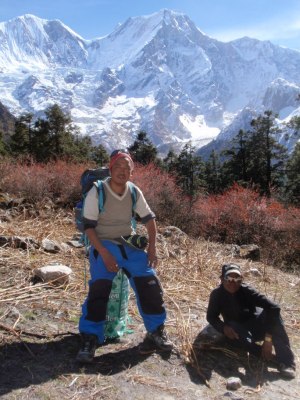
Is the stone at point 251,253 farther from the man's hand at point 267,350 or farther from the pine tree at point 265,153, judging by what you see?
the pine tree at point 265,153

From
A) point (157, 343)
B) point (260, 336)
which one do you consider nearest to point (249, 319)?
point (260, 336)

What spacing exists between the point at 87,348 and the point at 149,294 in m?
0.62

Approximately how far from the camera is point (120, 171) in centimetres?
350

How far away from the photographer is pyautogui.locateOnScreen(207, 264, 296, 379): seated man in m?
3.67

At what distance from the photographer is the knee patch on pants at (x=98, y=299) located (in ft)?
11.3

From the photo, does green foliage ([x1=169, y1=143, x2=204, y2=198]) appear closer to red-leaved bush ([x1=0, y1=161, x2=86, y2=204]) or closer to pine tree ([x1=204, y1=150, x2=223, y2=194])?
pine tree ([x1=204, y1=150, x2=223, y2=194])

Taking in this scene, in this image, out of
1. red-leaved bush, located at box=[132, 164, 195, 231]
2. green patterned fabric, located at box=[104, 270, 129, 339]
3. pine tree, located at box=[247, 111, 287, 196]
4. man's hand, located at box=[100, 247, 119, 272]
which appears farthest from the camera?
pine tree, located at box=[247, 111, 287, 196]

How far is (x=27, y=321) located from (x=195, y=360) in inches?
57.9

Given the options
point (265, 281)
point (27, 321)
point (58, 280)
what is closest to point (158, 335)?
point (27, 321)

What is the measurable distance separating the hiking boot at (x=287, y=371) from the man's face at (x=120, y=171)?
1955mm

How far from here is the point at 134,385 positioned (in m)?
3.11

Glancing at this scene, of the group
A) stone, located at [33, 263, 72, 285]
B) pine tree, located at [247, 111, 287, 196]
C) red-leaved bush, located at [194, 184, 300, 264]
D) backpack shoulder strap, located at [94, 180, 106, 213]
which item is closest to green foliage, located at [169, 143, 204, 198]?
pine tree, located at [247, 111, 287, 196]

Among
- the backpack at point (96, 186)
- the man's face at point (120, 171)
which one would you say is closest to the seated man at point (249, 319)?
the backpack at point (96, 186)

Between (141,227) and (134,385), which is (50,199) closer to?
(141,227)
